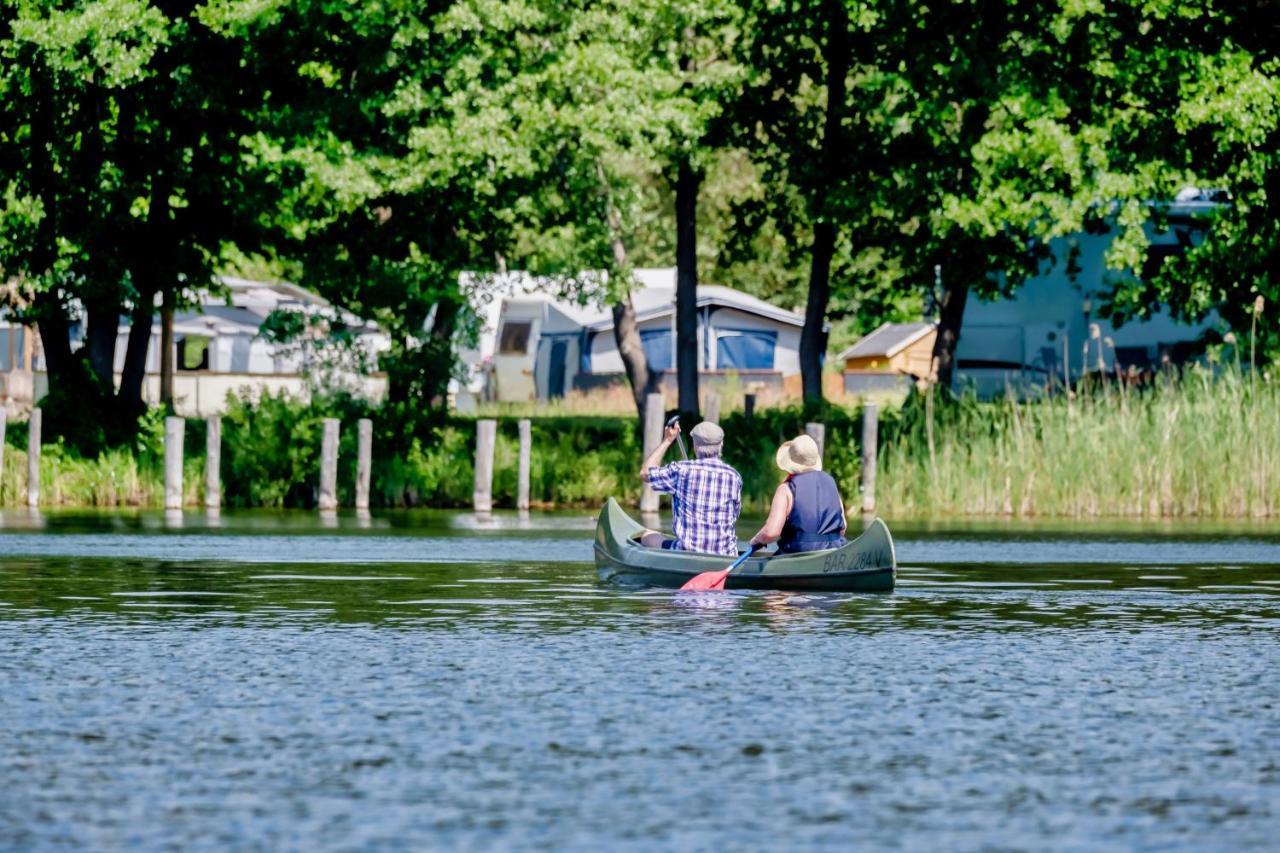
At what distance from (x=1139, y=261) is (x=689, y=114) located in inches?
307

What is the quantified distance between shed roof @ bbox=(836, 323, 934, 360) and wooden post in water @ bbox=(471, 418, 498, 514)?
38.7 m

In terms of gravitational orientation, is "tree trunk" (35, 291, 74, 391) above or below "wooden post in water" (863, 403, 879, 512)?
above

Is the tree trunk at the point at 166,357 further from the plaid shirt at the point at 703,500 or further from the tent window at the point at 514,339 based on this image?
the tent window at the point at 514,339

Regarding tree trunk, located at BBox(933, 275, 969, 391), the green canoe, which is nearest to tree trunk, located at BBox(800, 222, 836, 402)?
tree trunk, located at BBox(933, 275, 969, 391)

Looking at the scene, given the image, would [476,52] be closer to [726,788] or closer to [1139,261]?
[1139,261]

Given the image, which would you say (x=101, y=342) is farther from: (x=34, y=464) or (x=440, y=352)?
(x=440, y=352)

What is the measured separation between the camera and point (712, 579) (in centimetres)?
2177

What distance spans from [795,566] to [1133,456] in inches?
601

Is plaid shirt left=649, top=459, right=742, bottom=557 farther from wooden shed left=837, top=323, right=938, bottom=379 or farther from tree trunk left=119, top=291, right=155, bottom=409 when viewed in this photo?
wooden shed left=837, top=323, right=938, bottom=379

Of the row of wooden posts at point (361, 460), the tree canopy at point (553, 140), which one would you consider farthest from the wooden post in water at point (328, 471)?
the tree canopy at point (553, 140)

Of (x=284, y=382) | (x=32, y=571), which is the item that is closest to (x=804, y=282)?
(x=284, y=382)

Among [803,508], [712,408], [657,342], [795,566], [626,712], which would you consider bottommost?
[626,712]

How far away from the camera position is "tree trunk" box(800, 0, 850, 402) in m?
41.4

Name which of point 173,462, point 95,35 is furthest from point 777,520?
point 95,35
